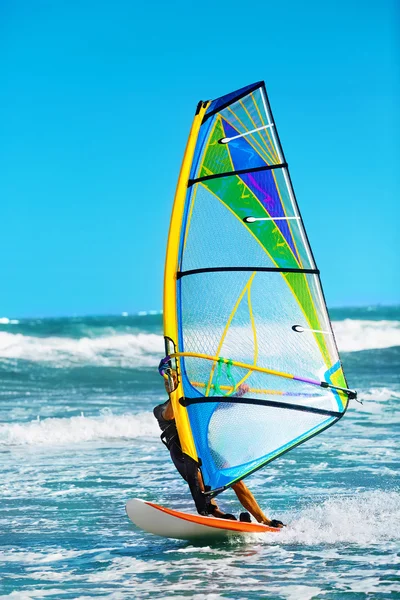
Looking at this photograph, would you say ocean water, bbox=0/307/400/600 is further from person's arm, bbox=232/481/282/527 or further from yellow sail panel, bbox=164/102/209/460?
yellow sail panel, bbox=164/102/209/460

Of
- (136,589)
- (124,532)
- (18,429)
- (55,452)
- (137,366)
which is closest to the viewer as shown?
(136,589)

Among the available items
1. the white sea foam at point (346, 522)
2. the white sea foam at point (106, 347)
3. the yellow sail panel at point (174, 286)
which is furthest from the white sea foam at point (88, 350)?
the yellow sail panel at point (174, 286)

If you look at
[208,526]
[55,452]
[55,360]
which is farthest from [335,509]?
[55,360]

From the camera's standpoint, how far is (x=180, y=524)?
5.53m

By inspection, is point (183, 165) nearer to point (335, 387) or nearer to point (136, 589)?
point (335, 387)

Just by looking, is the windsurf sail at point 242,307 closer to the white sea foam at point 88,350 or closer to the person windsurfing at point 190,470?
the person windsurfing at point 190,470

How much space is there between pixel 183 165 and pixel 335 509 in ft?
9.12

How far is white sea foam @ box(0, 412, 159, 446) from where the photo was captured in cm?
1070

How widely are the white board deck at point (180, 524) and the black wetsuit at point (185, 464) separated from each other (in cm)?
9

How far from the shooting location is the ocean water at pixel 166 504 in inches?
192

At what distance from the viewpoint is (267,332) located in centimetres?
571

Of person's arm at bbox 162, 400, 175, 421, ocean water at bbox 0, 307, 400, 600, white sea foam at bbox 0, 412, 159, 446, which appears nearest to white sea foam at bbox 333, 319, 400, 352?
ocean water at bbox 0, 307, 400, 600

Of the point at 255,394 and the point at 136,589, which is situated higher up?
the point at 255,394

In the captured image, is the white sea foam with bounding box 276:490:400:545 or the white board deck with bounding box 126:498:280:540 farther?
the white sea foam with bounding box 276:490:400:545
